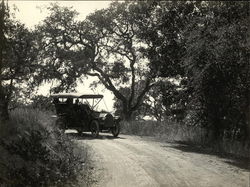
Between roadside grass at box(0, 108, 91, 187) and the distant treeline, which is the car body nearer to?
the distant treeline

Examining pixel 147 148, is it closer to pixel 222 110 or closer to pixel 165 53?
pixel 222 110

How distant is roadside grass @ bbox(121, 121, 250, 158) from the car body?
11.2ft

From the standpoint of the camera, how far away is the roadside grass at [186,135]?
18.7m

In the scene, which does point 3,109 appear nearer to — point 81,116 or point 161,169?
point 161,169

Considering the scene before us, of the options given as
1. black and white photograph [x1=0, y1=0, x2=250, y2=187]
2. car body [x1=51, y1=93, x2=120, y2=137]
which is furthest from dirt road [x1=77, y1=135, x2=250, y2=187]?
car body [x1=51, y1=93, x2=120, y2=137]

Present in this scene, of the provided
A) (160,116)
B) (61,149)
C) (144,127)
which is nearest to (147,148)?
(61,149)

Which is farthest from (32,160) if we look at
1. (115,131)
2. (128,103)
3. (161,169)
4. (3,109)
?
(128,103)

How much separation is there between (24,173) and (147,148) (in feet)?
27.8

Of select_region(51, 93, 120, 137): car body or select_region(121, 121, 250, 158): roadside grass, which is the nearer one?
select_region(121, 121, 250, 158): roadside grass

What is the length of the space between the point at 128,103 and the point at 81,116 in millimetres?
17005

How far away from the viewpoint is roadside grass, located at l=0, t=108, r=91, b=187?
325 inches

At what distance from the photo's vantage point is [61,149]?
38.0 ft

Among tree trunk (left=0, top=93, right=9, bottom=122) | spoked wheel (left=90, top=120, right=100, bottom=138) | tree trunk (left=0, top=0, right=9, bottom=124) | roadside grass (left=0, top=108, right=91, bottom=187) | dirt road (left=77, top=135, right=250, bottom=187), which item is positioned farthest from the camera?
spoked wheel (left=90, top=120, right=100, bottom=138)

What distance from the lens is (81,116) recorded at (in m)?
21.2
